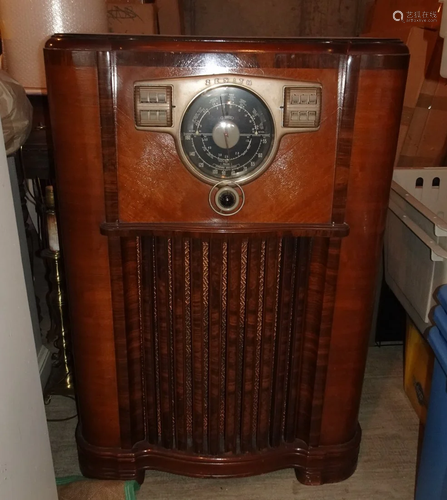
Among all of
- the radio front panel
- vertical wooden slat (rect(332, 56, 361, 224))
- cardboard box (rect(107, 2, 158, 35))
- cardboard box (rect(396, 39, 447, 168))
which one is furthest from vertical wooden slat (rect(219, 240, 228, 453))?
cardboard box (rect(396, 39, 447, 168))

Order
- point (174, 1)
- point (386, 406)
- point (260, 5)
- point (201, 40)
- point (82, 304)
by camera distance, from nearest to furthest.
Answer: point (201, 40) < point (82, 304) < point (386, 406) < point (174, 1) < point (260, 5)

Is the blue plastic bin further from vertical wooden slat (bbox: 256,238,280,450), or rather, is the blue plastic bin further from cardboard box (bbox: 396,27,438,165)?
cardboard box (bbox: 396,27,438,165)

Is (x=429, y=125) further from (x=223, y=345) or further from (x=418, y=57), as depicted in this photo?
(x=223, y=345)

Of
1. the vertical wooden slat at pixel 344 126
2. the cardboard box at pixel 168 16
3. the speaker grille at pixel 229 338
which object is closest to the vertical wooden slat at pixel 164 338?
the speaker grille at pixel 229 338

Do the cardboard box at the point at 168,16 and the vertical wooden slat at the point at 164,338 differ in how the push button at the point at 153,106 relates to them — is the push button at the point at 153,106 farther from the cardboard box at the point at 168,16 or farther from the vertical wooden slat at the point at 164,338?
the cardboard box at the point at 168,16

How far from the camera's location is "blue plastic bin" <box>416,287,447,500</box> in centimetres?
94

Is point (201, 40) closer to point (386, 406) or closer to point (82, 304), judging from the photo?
point (82, 304)

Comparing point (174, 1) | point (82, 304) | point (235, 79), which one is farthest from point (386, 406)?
point (174, 1)

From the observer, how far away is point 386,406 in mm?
1547

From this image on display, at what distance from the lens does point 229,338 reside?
111cm

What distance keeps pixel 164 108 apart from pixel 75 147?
0.17m

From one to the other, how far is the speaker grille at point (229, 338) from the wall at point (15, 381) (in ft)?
0.87

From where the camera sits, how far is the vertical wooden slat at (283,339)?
1051mm

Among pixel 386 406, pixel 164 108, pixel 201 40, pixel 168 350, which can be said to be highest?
pixel 201 40
